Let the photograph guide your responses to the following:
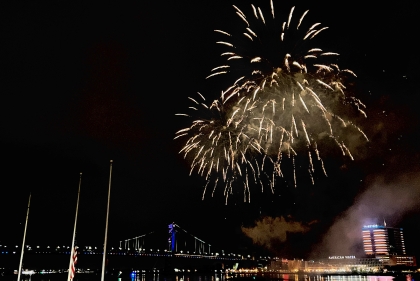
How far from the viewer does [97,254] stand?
429 ft

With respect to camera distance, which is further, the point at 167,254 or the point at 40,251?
the point at 167,254

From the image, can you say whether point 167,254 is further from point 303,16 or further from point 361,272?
point 303,16

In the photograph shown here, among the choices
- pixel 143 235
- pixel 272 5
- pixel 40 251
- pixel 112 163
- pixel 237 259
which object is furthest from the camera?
pixel 237 259

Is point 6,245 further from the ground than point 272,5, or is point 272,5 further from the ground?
point 272,5

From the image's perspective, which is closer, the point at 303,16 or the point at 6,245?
the point at 303,16

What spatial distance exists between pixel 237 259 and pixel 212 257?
21385mm

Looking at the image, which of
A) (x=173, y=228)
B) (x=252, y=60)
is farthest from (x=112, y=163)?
(x=173, y=228)

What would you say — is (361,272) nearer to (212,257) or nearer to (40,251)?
(212,257)

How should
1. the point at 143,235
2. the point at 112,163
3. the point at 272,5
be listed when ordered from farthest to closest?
the point at 143,235, the point at 272,5, the point at 112,163

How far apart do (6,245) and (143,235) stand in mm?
49621

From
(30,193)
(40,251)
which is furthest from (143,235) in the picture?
(30,193)

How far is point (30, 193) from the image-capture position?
105 ft

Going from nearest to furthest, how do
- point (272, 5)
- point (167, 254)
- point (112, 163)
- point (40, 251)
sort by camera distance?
point (112, 163), point (272, 5), point (40, 251), point (167, 254)

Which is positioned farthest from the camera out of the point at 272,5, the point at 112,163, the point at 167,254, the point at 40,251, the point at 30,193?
the point at 167,254
